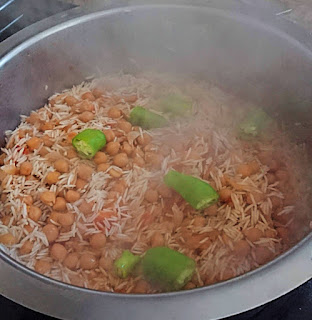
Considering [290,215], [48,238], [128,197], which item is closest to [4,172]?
[48,238]

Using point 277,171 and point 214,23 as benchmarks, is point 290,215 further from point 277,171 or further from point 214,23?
point 214,23

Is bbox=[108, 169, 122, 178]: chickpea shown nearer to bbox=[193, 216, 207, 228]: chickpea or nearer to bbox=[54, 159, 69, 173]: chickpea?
bbox=[54, 159, 69, 173]: chickpea

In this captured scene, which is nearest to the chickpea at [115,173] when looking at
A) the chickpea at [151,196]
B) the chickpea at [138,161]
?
the chickpea at [138,161]

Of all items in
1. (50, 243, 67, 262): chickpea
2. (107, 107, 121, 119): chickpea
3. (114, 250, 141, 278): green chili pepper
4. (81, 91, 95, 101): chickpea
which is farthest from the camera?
(81, 91, 95, 101): chickpea

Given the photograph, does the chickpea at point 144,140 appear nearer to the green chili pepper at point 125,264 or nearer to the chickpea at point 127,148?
the chickpea at point 127,148

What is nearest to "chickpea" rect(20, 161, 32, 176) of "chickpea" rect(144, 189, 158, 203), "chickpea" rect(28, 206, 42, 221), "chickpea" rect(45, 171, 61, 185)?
"chickpea" rect(45, 171, 61, 185)

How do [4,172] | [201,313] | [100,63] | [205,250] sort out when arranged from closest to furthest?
1. [201,313]
2. [205,250]
3. [4,172]
4. [100,63]
